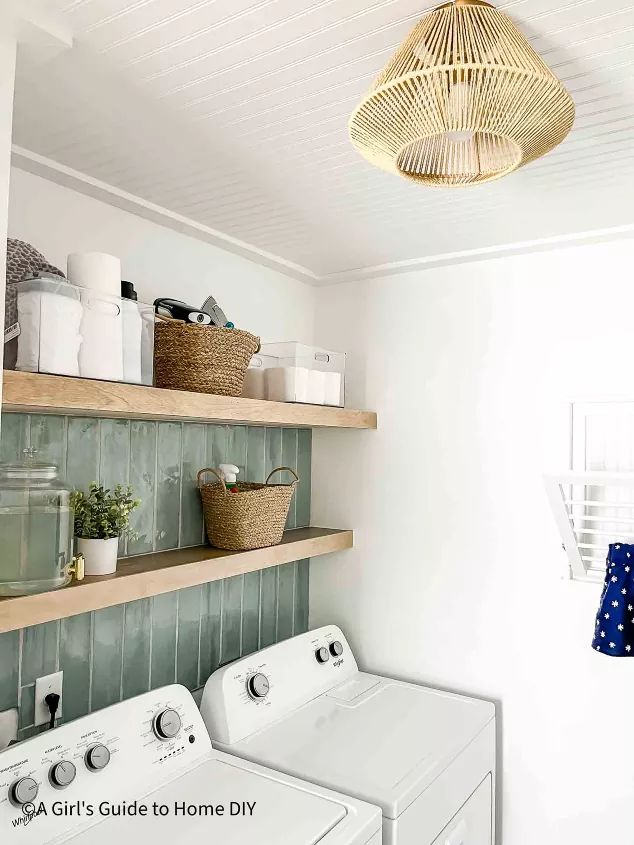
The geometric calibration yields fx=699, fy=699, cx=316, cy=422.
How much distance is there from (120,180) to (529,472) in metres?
1.54

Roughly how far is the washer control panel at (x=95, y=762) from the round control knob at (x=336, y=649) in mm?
675

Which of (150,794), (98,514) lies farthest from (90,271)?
(150,794)

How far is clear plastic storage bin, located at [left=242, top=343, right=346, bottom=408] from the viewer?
2.23 metres

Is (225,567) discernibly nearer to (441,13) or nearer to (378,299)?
(378,299)

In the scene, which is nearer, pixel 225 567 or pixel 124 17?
pixel 124 17

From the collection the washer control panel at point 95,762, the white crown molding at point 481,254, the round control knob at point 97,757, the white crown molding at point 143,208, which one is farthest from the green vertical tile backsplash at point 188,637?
the white crown molding at point 481,254

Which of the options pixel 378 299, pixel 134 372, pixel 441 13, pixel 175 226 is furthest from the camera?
pixel 378 299

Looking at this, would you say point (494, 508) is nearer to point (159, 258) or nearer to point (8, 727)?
point (159, 258)

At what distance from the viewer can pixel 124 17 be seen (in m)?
1.16

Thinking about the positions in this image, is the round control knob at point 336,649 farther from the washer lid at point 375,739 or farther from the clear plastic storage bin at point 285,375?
the clear plastic storage bin at point 285,375

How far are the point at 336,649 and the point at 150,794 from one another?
0.95m

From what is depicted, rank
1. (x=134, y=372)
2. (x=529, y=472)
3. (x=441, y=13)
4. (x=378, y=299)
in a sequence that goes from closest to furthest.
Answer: (x=441, y=13), (x=134, y=372), (x=529, y=472), (x=378, y=299)

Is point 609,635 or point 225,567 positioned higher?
point 225,567

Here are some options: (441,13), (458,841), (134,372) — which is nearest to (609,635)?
(458,841)
